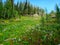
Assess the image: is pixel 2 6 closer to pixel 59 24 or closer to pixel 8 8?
pixel 8 8

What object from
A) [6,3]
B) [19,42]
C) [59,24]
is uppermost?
[6,3]

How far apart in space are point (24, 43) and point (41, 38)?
1238 mm

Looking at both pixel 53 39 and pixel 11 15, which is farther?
pixel 11 15

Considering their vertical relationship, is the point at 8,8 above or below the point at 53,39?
above

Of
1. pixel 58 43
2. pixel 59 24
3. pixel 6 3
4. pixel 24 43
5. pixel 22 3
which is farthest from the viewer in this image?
pixel 22 3

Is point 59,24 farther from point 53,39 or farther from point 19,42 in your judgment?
point 19,42

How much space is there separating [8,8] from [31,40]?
24672mm

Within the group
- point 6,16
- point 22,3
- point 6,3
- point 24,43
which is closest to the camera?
point 24,43

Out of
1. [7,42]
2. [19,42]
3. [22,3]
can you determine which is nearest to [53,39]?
[19,42]

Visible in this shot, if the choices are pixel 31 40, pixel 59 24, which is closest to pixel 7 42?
pixel 31 40

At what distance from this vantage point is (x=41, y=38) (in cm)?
1200

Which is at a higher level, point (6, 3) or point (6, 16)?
point (6, 3)

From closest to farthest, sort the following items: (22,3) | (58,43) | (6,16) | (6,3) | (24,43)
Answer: (58,43) < (24,43) < (6,16) < (6,3) < (22,3)

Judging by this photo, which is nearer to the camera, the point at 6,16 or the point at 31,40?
the point at 31,40
